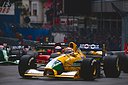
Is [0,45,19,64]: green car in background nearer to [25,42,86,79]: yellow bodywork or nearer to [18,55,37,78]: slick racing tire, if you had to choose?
[18,55,37,78]: slick racing tire

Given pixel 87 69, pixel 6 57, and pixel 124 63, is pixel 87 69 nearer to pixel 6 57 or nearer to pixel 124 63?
pixel 124 63

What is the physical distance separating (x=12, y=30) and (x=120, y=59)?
108ft

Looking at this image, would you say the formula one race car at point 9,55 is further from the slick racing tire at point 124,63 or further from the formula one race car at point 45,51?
the slick racing tire at point 124,63

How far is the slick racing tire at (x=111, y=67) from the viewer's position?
15.8m

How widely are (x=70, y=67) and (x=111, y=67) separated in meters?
1.55

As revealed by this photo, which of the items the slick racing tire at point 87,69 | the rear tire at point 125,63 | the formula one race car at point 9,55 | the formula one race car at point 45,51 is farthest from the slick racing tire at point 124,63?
the formula one race car at point 9,55

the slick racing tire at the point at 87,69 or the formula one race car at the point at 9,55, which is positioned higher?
the slick racing tire at the point at 87,69

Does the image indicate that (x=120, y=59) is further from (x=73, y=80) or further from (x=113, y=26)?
(x=113, y=26)

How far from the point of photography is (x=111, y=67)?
51.9 feet

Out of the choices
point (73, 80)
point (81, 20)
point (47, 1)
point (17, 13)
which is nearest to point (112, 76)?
point (73, 80)

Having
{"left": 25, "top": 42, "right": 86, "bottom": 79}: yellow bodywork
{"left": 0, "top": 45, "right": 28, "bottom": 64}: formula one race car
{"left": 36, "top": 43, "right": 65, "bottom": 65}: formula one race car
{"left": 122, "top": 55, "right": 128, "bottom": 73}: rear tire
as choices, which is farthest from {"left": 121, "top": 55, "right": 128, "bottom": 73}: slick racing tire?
{"left": 0, "top": 45, "right": 28, "bottom": 64}: formula one race car

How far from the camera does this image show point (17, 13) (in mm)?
54062

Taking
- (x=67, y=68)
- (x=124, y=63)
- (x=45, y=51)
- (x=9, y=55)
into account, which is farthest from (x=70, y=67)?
(x=9, y=55)

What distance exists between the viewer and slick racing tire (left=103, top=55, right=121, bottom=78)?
15750mm
